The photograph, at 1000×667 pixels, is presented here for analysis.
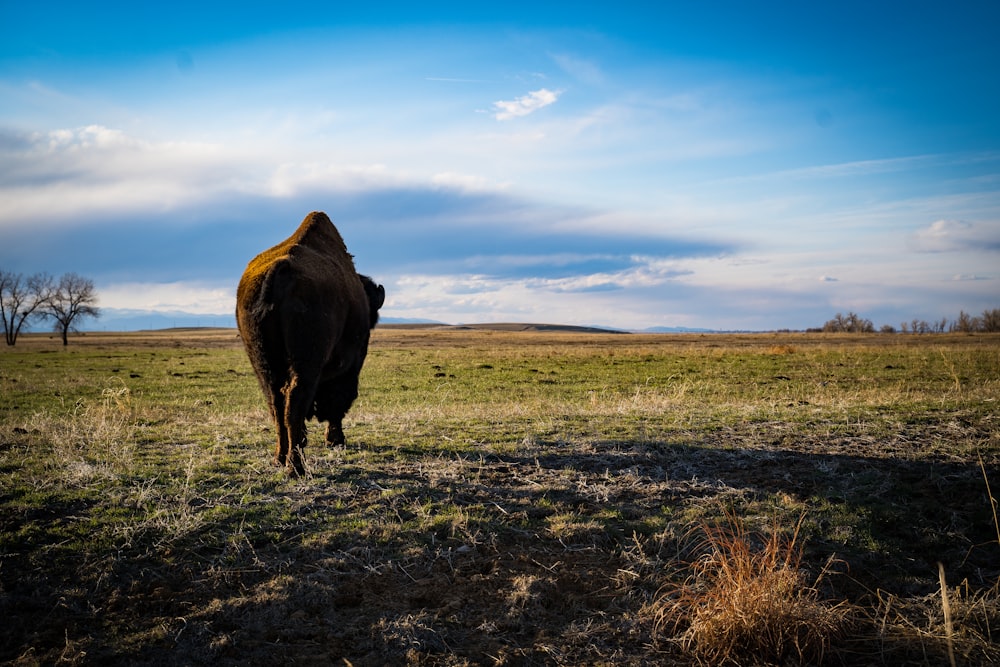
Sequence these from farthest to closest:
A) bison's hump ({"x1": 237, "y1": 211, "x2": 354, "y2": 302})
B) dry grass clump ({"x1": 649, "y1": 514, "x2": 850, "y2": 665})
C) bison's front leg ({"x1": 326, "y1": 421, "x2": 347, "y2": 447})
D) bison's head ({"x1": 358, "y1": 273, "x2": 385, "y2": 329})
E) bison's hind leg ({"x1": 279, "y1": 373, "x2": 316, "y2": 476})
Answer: bison's head ({"x1": 358, "y1": 273, "x2": 385, "y2": 329}), bison's front leg ({"x1": 326, "y1": 421, "x2": 347, "y2": 447}), bison's hump ({"x1": 237, "y1": 211, "x2": 354, "y2": 302}), bison's hind leg ({"x1": 279, "y1": 373, "x2": 316, "y2": 476}), dry grass clump ({"x1": 649, "y1": 514, "x2": 850, "y2": 665})

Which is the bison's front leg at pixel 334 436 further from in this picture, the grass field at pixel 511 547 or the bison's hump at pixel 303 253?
the bison's hump at pixel 303 253

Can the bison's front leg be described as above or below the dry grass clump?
above

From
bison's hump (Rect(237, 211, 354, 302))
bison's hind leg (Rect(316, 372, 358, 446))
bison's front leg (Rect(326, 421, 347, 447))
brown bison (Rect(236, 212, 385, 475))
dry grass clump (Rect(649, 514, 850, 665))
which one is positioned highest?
bison's hump (Rect(237, 211, 354, 302))

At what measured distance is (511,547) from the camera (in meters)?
5.26

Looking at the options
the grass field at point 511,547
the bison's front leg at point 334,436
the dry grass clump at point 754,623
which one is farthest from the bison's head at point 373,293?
the dry grass clump at point 754,623

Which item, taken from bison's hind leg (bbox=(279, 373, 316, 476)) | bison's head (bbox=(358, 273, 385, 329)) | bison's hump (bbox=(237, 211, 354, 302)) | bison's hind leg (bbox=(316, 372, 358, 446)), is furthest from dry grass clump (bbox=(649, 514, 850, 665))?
bison's head (bbox=(358, 273, 385, 329))

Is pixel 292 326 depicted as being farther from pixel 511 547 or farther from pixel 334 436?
pixel 511 547

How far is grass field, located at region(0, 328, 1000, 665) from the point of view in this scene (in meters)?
4.02

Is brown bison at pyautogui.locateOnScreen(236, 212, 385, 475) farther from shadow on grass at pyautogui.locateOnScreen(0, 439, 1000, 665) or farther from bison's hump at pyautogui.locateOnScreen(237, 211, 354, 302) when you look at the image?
shadow on grass at pyautogui.locateOnScreen(0, 439, 1000, 665)

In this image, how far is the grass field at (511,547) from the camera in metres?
4.02

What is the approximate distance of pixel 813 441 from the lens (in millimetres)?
8695

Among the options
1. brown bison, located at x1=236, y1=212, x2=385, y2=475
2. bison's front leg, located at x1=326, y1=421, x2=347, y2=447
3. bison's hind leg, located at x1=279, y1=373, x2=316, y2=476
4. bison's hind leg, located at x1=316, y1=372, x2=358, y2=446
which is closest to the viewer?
brown bison, located at x1=236, y1=212, x2=385, y2=475

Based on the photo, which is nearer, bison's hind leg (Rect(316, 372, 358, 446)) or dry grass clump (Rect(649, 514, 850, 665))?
dry grass clump (Rect(649, 514, 850, 665))

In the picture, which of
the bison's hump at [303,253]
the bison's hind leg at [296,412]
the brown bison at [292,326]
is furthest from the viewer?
the bison's hump at [303,253]
